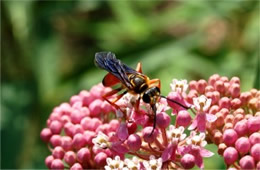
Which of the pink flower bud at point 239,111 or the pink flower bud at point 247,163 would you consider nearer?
the pink flower bud at point 247,163

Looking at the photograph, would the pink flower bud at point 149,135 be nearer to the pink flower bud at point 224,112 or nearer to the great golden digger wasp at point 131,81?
the great golden digger wasp at point 131,81

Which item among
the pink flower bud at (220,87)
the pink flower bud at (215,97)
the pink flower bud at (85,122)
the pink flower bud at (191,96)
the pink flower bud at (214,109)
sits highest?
the pink flower bud at (220,87)

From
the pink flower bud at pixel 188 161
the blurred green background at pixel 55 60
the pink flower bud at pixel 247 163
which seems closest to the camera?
the pink flower bud at pixel 247 163

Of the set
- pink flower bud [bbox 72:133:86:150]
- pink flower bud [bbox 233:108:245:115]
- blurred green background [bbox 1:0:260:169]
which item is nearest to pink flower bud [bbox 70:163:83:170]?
pink flower bud [bbox 72:133:86:150]

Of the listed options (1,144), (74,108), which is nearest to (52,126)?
(74,108)

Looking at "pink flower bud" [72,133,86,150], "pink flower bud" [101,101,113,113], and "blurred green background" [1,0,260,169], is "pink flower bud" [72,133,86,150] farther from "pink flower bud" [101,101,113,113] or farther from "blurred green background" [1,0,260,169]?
"blurred green background" [1,0,260,169]

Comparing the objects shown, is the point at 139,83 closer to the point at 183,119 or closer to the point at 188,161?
the point at 183,119

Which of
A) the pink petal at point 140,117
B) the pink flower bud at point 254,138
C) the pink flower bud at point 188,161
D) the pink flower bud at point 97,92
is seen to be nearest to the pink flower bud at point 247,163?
the pink flower bud at point 254,138

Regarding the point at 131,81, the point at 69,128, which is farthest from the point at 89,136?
the point at 131,81
